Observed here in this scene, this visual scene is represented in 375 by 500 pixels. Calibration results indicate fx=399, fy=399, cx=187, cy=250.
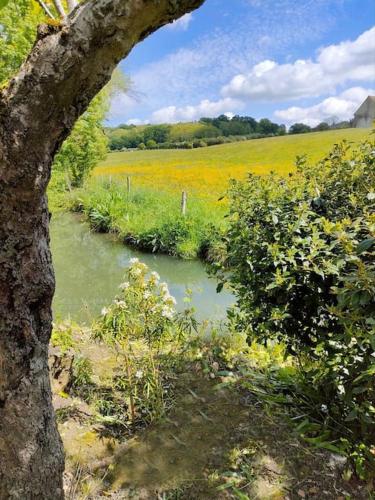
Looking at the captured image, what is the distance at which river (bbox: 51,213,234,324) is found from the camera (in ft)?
23.9

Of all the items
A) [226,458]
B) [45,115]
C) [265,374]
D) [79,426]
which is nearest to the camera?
[45,115]

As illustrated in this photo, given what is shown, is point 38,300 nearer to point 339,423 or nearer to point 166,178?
point 339,423

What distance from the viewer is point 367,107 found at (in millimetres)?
41562

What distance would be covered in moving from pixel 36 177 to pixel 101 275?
8452 mm

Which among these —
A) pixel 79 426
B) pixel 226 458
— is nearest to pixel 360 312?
pixel 226 458

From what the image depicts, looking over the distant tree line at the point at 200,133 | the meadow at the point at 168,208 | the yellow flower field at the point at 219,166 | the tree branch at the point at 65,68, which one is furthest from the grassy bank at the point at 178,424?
the distant tree line at the point at 200,133

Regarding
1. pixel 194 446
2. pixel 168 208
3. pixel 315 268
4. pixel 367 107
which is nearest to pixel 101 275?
pixel 168 208

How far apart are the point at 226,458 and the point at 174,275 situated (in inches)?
288

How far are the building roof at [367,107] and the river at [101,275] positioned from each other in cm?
3590

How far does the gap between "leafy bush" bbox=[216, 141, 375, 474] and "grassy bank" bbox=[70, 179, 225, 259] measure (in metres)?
6.32

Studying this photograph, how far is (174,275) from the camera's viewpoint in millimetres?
9812

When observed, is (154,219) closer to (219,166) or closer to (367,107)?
(219,166)

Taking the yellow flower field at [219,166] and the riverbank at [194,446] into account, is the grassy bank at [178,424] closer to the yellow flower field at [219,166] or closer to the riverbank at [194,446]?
the riverbank at [194,446]

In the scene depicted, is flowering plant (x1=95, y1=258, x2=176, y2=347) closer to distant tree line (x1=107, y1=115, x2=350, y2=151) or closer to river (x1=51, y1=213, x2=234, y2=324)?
river (x1=51, y1=213, x2=234, y2=324)
